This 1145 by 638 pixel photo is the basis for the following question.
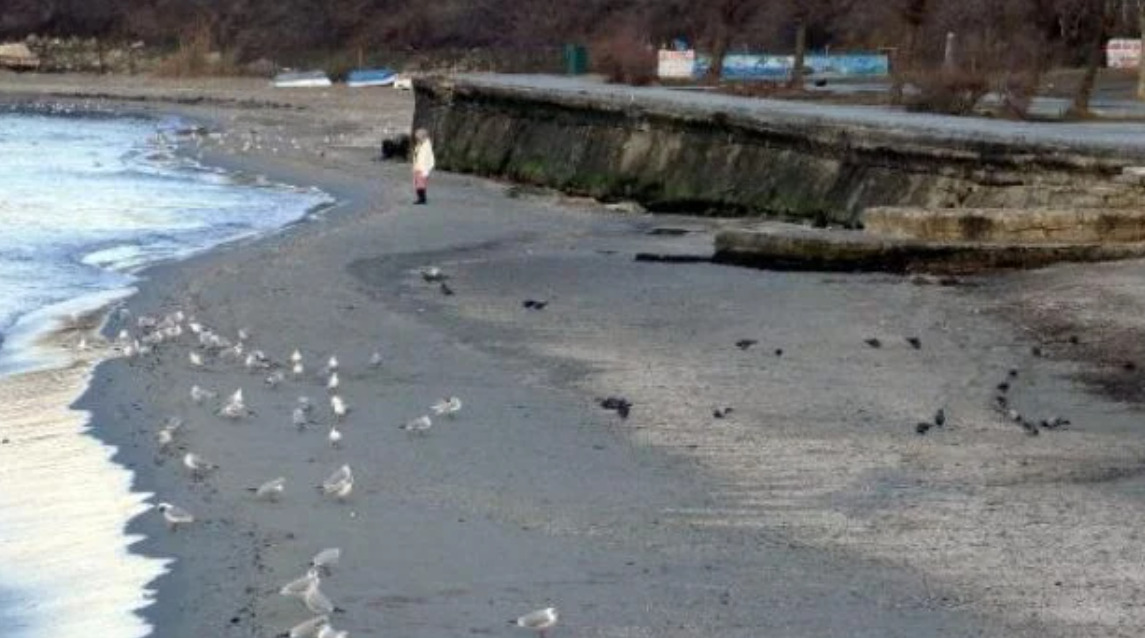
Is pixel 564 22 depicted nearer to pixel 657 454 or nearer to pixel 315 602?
pixel 657 454

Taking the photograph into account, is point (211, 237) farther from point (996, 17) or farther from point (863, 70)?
A: point (863, 70)

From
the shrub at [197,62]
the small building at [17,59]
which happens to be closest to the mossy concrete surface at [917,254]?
the shrub at [197,62]

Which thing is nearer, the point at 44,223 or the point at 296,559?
the point at 296,559

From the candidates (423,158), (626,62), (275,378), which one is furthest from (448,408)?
(626,62)

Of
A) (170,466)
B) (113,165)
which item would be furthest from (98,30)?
(170,466)

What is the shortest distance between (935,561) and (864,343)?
7.17m

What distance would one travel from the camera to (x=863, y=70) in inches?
2472

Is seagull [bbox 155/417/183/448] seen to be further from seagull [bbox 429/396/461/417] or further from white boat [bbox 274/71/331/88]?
white boat [bbox 274/71/331/88]

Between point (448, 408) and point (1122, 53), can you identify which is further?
point (1122, 53)

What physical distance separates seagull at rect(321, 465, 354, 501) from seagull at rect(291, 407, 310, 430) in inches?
86.6

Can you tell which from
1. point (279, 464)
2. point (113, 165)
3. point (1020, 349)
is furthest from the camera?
point (113, 165)

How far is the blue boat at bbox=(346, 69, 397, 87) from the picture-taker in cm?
8709

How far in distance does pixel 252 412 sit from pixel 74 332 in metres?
5.70

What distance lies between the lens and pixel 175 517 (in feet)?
34.5
